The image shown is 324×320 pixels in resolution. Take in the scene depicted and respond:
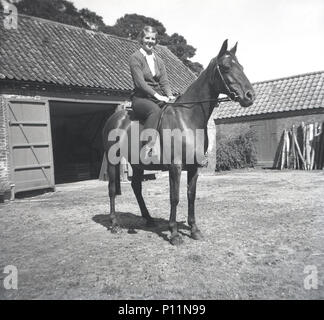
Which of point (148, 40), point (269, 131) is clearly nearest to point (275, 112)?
point (269, 131)

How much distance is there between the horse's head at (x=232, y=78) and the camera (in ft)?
14.8

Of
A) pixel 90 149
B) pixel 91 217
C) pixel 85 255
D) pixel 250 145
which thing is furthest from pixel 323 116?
pixel 85 255

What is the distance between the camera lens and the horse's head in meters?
4.50

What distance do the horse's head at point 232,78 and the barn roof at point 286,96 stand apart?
13385 millimetres

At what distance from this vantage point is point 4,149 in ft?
32.6

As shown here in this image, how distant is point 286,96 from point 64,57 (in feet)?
41.0

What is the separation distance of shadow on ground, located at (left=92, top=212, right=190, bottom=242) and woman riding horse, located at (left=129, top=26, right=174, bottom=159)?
130cm

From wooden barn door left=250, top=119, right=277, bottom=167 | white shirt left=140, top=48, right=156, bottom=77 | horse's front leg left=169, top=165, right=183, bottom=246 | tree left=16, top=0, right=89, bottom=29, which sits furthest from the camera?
tree left=16, top=0, right=89, bottom=29

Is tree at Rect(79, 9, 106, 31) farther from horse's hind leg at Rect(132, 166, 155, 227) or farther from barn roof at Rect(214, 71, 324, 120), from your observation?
horse's hind leg at Rect(132, 166, 155, 227)

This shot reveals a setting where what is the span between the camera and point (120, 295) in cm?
332

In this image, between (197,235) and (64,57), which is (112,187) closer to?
(197,235)

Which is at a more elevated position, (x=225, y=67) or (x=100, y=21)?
(x=100, y=21)

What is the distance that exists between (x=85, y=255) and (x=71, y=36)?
1238 cm

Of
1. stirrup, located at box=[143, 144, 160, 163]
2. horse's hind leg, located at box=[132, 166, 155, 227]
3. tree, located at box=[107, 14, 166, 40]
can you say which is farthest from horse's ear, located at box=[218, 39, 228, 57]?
tree, located at box=[107, 14, 166, 40]
